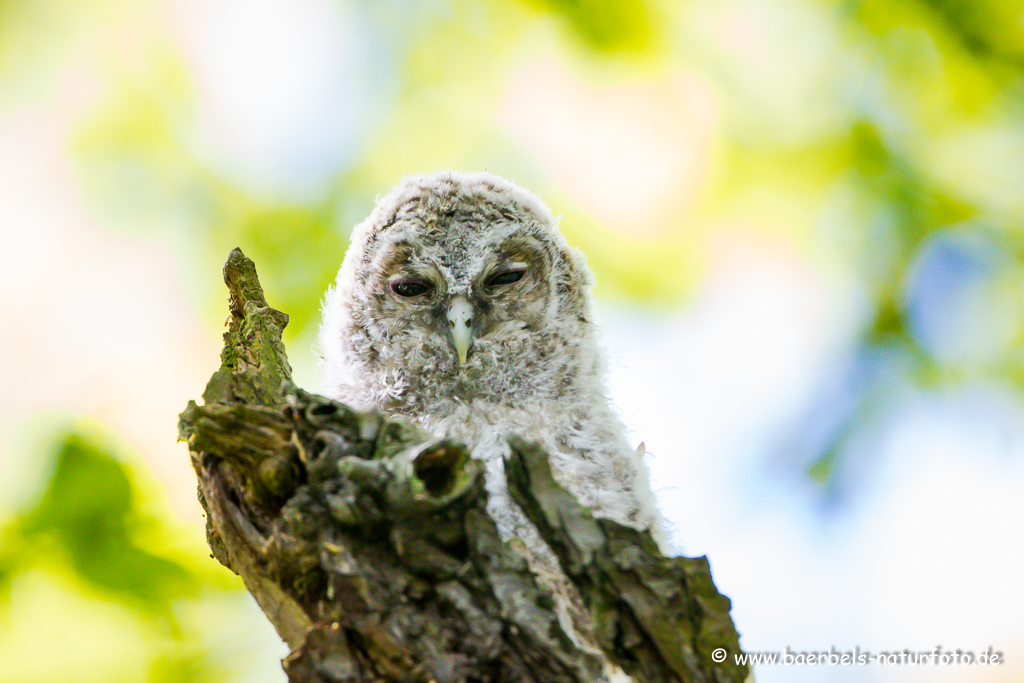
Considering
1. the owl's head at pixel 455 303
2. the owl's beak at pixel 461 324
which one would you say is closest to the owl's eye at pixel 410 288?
the owl's head at pixel 455 303

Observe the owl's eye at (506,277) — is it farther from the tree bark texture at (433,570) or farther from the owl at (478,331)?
the tree bark texture at (433,570)

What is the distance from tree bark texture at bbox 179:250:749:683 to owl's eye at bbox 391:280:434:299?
4.52 feet

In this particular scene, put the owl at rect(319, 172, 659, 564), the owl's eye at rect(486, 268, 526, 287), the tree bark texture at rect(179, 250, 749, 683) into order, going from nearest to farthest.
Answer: the tree bark texture at rect(179, 250, 749, 683) → the owl at rect(319, 172, 659, 564) → the owl's eye at rect(486, 268, 526, 287)

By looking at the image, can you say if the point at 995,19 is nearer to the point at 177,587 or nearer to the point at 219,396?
the point at 219,396

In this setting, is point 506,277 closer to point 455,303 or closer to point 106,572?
point 455,303

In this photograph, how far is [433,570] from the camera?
3.80 ft

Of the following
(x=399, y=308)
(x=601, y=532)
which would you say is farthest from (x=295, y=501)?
(x=399, y=308)

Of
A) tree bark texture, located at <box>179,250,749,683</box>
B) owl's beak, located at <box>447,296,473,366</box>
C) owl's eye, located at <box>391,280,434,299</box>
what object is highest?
owl's eye, located at <box>391,280,434,299</box>

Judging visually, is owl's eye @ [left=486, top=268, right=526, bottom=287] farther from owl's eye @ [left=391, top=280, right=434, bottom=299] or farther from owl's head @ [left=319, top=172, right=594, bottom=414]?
owl's eye @ [left=391, top=280, right=434, bottom=299]

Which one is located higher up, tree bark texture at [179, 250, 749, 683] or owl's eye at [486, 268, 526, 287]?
owl's eye at [486, 268, 526, 287]

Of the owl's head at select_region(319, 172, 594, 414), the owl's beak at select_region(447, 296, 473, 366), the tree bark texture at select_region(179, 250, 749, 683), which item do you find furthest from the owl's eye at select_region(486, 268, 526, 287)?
the tree bark texture at select_region(179, 250, 749, 683)

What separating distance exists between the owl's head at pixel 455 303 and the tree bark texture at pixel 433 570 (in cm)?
117

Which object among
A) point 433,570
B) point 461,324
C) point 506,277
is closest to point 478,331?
point 461,324

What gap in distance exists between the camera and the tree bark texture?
111 cm
